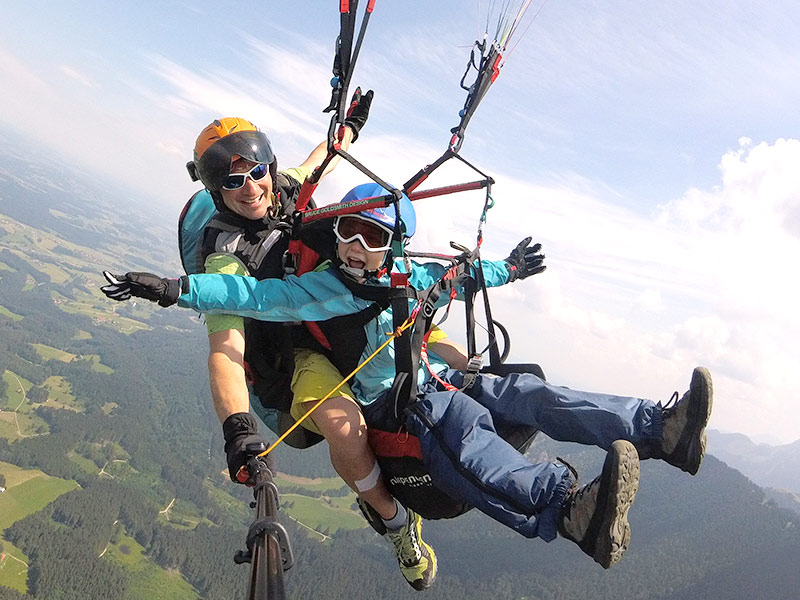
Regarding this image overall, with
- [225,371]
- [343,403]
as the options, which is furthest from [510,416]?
[225,371]

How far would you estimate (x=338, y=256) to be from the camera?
3.55 meters

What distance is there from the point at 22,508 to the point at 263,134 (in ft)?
278

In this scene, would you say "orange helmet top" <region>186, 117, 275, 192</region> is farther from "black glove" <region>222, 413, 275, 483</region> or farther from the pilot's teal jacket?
"black glove" <region>222, 413, 275, 483</region>

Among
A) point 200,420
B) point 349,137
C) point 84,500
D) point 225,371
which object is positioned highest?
point 349,137

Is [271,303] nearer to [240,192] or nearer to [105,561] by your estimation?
[240,192]

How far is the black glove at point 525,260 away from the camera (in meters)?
4.86

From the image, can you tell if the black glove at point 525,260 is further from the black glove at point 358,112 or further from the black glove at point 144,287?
the black glove at point 144,287

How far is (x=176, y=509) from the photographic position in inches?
3339

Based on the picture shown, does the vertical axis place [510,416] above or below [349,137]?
below

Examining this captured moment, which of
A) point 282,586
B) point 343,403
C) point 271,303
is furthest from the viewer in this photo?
point 343,403

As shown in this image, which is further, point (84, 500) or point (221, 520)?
point (221, 520)

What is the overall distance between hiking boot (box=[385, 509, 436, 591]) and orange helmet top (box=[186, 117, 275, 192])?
3.07 metres

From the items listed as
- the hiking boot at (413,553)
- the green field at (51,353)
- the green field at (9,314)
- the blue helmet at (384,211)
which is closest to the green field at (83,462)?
the green field at (51,353)

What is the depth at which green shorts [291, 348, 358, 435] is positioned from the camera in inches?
140
